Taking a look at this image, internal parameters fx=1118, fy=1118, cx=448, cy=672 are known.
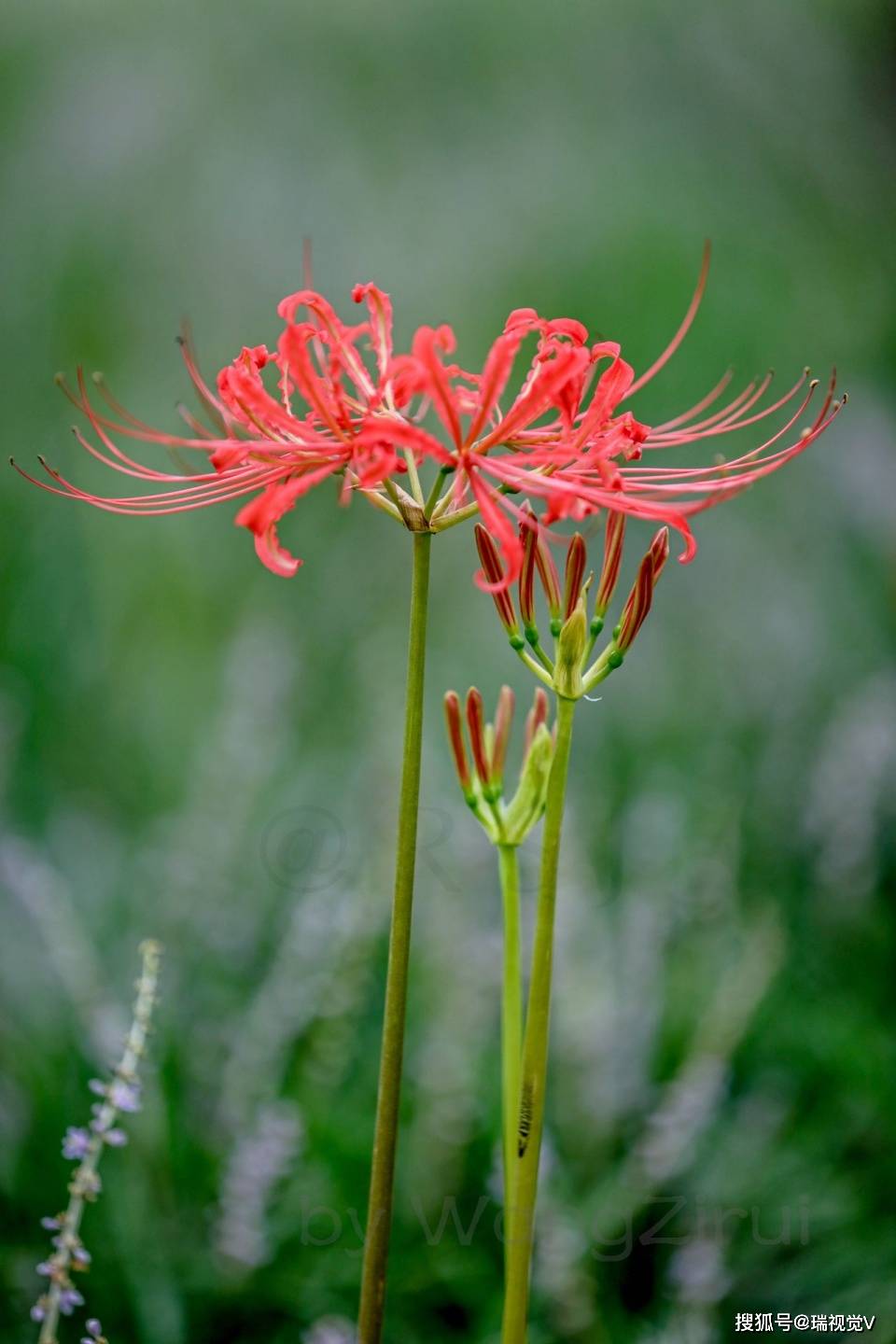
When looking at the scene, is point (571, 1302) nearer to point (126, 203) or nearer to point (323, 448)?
point (323, 448)

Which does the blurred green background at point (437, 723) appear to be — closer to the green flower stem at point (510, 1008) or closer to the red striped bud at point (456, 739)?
the green flower stem at point (510, 1008)

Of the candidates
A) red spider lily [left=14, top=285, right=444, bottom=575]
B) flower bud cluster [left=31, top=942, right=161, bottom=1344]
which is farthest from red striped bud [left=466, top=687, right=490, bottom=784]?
flower bud cluster [left=31, top=942, right=161, bottom=1344]

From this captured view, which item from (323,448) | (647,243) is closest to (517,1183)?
(323,448)

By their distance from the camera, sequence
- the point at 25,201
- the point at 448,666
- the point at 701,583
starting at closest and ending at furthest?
the point at 448,666 → the point at 701,583 → the point at 25,201

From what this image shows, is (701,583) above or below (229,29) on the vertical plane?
below

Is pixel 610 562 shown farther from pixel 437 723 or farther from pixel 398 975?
pixel 437 723

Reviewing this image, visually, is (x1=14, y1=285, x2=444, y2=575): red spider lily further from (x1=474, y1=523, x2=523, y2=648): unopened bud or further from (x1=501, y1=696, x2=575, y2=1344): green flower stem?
(x1=501, y1=696, x2=575, y2=1344): green flower stem
